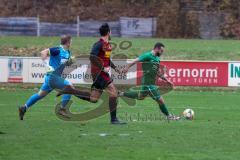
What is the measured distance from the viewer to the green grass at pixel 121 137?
11312 mm

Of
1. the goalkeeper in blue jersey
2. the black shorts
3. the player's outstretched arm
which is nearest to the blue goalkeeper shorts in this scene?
the goalkeeper in blue jersey

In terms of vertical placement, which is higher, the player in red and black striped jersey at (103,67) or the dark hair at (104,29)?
the dark hair at (104,29)

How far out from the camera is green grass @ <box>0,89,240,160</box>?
11.3m

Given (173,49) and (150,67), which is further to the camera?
(173,49)

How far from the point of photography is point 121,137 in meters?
13.3

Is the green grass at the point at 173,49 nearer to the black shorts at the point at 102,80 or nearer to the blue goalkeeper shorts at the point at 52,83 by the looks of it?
the blue goalkeeper shorts at the point at 52,83

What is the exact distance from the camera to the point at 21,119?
16.4m

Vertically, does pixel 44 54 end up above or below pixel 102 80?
above

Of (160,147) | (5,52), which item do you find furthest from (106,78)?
(5,52)

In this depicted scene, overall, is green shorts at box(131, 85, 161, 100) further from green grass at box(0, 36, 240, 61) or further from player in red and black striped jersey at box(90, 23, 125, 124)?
green grass at box(0, 36, 240, 61)

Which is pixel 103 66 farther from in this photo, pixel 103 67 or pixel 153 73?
pixel 153 73

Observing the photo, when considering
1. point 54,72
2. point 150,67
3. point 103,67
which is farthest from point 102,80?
point 150,67

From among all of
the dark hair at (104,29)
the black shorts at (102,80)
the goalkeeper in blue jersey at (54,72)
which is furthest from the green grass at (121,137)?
the dark hair at (104,29)

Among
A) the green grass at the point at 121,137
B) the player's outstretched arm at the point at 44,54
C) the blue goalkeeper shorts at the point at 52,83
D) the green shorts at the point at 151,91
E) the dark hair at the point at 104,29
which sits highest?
the dark hair at the point at 104,29
